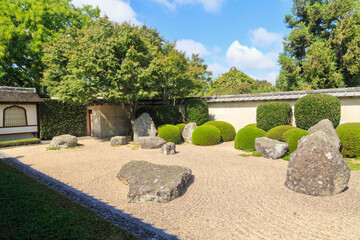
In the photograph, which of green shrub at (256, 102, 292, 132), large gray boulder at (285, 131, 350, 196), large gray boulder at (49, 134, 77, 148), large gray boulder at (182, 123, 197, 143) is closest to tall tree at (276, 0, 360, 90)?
green shrub at (256, 102, 292, 132)

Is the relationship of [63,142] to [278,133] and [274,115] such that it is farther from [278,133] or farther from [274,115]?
[274,115]

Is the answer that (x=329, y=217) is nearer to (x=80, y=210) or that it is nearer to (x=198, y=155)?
(x=80, y=210)

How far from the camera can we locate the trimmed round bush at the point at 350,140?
8477 millimetres

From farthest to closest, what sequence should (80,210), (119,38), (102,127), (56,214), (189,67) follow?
(102,127) < (189,67) < (119,38) < (80,210) < (56,214)

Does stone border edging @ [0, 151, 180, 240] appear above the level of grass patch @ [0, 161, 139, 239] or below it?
below

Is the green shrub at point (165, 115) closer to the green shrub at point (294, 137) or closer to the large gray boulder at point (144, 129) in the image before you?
the large gray boulder at point (144, 129)

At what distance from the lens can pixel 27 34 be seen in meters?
16.9

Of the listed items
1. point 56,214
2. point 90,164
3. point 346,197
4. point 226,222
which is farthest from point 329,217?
point 90,164

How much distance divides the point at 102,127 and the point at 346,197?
15425mm

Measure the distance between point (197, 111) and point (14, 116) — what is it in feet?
40.6

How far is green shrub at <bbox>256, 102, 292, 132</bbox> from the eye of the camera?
11788mm

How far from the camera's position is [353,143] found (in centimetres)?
853

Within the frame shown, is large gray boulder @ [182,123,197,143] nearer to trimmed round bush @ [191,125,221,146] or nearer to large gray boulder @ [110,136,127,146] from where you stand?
trimmed round bush @ [191,125,221,146]

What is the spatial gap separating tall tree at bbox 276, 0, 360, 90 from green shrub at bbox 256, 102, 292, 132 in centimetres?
833
